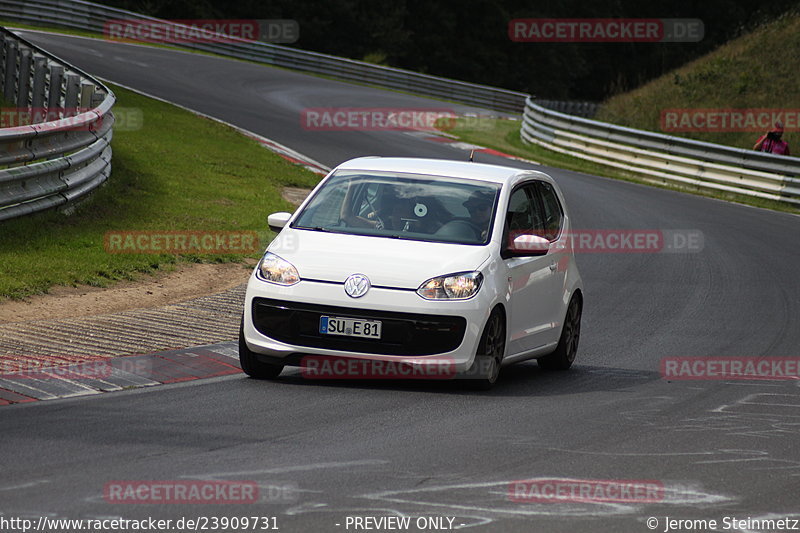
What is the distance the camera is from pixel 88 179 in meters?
16.4

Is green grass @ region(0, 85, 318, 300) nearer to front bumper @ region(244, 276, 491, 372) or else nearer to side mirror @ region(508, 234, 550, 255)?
front bumper @ region(244, 276, 491, 372)

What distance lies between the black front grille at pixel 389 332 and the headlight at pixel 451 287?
6.1 inches

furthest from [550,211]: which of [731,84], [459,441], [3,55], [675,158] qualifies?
[731,84]

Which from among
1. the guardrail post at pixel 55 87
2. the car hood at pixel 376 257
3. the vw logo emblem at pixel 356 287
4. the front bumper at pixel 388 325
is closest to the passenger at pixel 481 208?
the car hood at pixel 376 257

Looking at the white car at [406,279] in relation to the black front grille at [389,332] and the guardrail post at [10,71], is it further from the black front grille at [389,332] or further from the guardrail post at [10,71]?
the guardrail post at [10,71]

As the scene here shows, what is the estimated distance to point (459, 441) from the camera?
7.70 metres

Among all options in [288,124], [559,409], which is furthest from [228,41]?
[559,409]

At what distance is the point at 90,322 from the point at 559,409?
4279mm

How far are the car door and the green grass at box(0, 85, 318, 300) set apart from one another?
4.58 m

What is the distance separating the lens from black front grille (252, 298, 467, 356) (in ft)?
30.1

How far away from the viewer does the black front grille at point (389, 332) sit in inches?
361

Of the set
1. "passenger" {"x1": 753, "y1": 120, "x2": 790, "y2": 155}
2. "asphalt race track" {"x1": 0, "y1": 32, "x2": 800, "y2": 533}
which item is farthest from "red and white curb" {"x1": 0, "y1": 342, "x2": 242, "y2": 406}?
"passenger" {"x1": 753, "y1": 120, "x2": 790, "y2": 155}

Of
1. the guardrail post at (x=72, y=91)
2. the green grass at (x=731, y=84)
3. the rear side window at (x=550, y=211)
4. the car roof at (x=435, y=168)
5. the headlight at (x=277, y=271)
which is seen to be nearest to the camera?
the headlight at (x=277, y=271)

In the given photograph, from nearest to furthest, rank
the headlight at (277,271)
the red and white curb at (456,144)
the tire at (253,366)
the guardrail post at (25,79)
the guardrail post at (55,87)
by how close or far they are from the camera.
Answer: the headlight at (277,271) → the tire at (253,366) → the guardrail post at (55,87) → the guardrail post at (25,79) → the red and white curb at (456,144)
